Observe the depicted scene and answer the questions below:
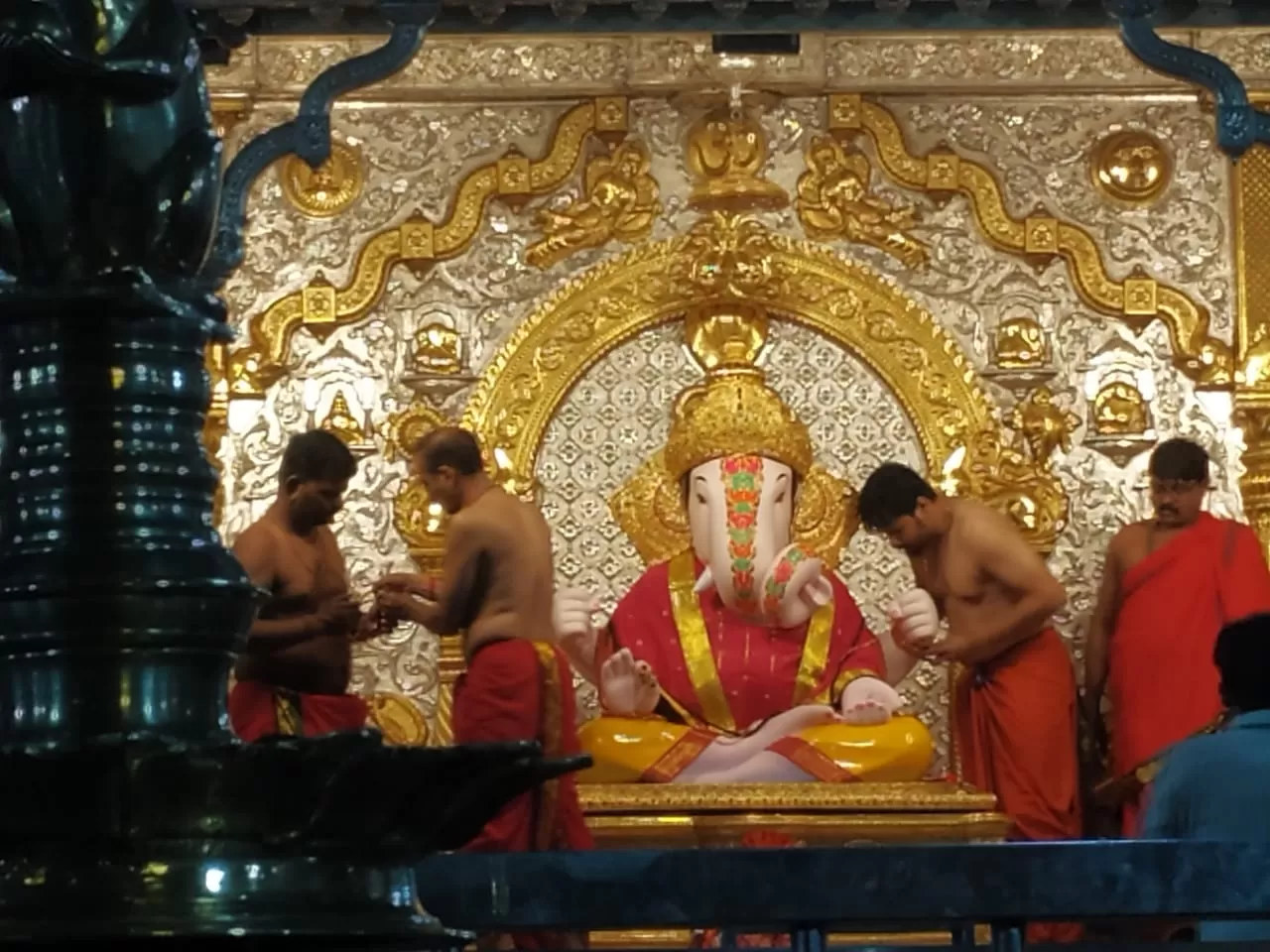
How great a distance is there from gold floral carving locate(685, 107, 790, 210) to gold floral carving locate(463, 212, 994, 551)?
77mm

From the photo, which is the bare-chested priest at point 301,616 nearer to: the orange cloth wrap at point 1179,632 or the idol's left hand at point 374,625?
the idol's left hand at point 374,625

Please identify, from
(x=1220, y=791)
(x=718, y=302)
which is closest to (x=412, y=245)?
(x=718, y=302)

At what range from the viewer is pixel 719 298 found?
32.0 ft

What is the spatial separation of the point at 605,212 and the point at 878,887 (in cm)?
716

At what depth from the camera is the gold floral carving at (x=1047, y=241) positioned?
380 inches

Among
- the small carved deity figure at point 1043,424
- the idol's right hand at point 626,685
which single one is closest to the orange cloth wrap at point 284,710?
the idol's right hand at point 626,685

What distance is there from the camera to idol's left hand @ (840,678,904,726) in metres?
8.95

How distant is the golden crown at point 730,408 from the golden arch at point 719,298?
9 cm

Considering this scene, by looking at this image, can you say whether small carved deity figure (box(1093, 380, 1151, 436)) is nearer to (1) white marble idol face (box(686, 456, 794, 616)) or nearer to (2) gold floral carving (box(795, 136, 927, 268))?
(2) gold floral carving (box(795, 136, 927, 268))

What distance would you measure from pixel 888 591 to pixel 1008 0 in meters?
2.83

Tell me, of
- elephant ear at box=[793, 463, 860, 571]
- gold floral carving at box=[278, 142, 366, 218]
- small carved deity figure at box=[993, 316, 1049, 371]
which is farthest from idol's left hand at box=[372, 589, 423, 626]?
small carved deity figure at box=[993, 316, 1049, 371]

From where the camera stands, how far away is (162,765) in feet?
6.63

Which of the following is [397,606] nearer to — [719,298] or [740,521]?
[740,521]

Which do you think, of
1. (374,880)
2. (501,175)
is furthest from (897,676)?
(374,880)
